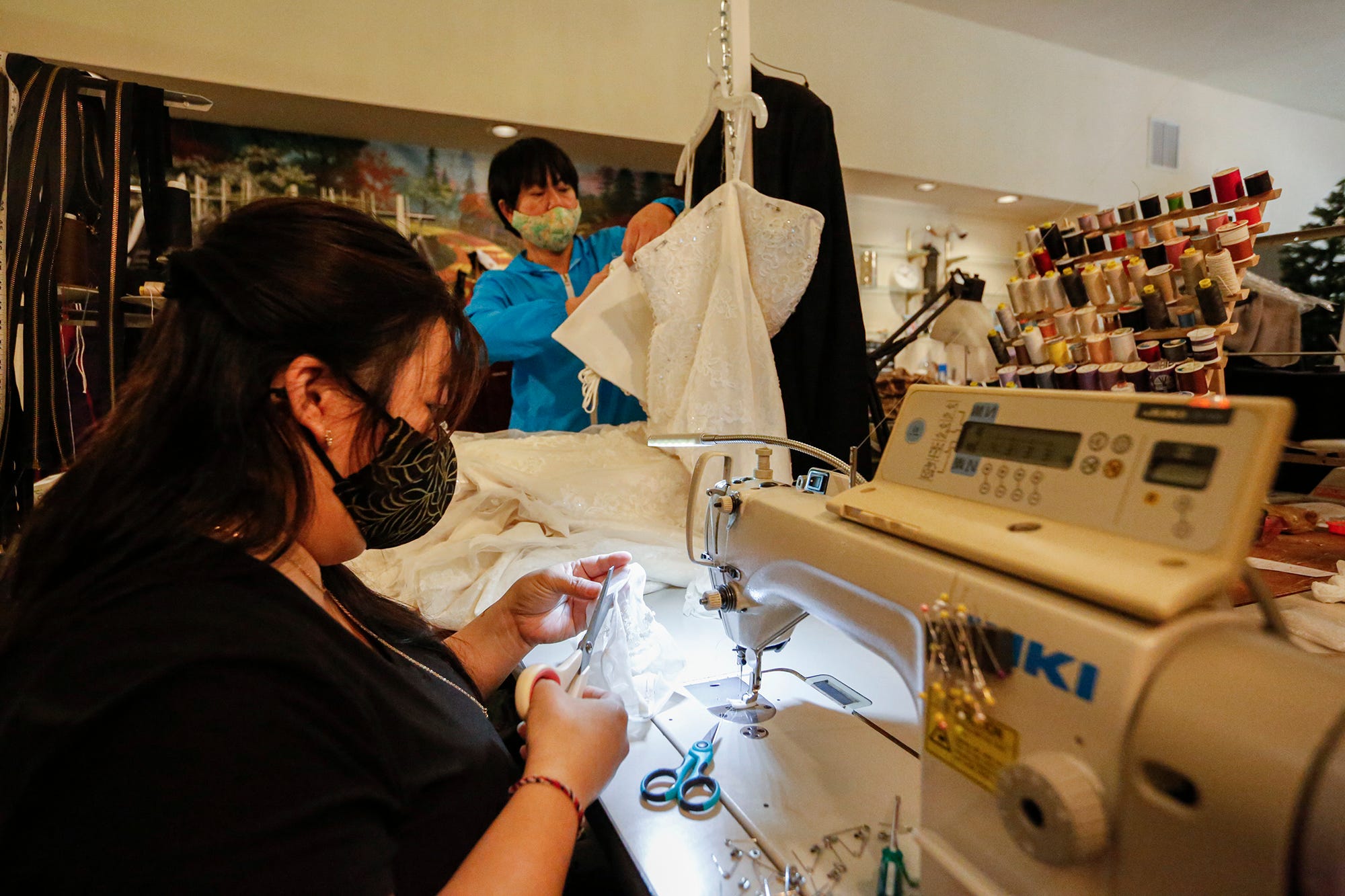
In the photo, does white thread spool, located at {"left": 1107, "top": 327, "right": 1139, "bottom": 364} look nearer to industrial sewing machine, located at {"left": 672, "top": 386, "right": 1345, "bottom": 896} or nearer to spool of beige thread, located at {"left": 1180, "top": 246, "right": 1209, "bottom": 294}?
spool of beige thread, located at {"left": 1180, "top": 246, "right": 1209, "bottom": 294}

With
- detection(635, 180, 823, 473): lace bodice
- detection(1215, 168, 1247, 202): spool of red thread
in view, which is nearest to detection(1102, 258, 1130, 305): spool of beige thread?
detection(1215, 168, 1247, 202): spool of red thread

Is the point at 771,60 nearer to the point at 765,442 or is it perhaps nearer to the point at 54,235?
the point at 54,235

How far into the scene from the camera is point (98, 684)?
45 centimetres

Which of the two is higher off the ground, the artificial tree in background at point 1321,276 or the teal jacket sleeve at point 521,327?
the artificial tree in background at point 1321,276

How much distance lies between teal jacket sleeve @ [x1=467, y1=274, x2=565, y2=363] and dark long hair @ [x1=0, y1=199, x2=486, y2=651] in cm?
120

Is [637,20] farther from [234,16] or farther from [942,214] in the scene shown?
[942,214]

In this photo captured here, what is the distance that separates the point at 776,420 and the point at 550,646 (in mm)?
638

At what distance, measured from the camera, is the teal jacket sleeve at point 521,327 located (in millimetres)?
1907

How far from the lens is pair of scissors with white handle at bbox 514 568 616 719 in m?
0.80

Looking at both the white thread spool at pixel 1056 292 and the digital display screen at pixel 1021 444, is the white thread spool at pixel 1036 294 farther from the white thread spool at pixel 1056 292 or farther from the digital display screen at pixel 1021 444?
the digital display screen at pixel 1021 444

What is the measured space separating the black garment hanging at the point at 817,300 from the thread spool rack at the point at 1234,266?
26.5 inches

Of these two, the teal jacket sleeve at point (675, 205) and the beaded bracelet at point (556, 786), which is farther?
the teal jacket sleeve at point (675, 205)

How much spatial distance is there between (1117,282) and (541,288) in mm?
1570

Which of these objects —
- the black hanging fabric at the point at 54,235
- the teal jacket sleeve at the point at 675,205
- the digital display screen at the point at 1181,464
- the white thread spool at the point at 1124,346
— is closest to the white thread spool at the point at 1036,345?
the white thread spool at the point at 1124,346
